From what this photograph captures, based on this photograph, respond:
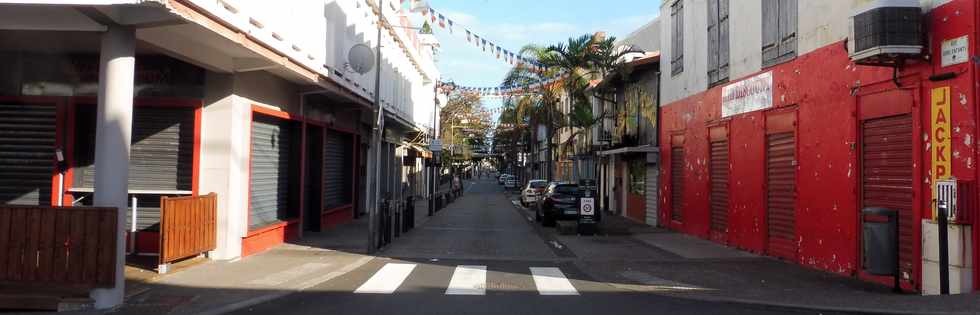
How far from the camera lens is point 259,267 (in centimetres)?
1210

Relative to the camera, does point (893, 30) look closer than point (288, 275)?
Yes

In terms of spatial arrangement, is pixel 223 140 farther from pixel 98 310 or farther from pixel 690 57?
pixel 690 57

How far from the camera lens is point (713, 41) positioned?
1783 cm

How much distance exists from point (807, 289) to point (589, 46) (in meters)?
17.1

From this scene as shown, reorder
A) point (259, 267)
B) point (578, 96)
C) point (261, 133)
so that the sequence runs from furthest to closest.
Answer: point (578, 96), point (261, 133), point (259, 267)

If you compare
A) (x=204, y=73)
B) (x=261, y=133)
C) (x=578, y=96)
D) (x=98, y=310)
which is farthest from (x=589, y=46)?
(x=98, y=310)

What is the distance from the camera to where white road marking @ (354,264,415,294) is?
10.1 metres

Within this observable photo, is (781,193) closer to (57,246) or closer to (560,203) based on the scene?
(560,203)

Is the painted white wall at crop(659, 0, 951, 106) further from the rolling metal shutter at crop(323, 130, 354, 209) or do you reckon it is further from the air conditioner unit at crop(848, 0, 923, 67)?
the rolling metal shutter at crop(323, 130, 354, 209)

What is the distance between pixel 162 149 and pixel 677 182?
13.6m

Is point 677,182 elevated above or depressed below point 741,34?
below

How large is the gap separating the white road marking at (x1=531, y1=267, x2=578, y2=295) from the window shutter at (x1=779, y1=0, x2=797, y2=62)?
596cm

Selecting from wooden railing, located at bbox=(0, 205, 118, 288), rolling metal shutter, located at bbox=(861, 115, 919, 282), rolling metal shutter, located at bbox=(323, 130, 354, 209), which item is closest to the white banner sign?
rolling metal shutter, located at bbox=(861, 115, 919, 282)

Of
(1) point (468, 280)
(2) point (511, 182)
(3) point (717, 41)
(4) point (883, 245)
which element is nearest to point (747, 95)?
(3) point (717, 41)
